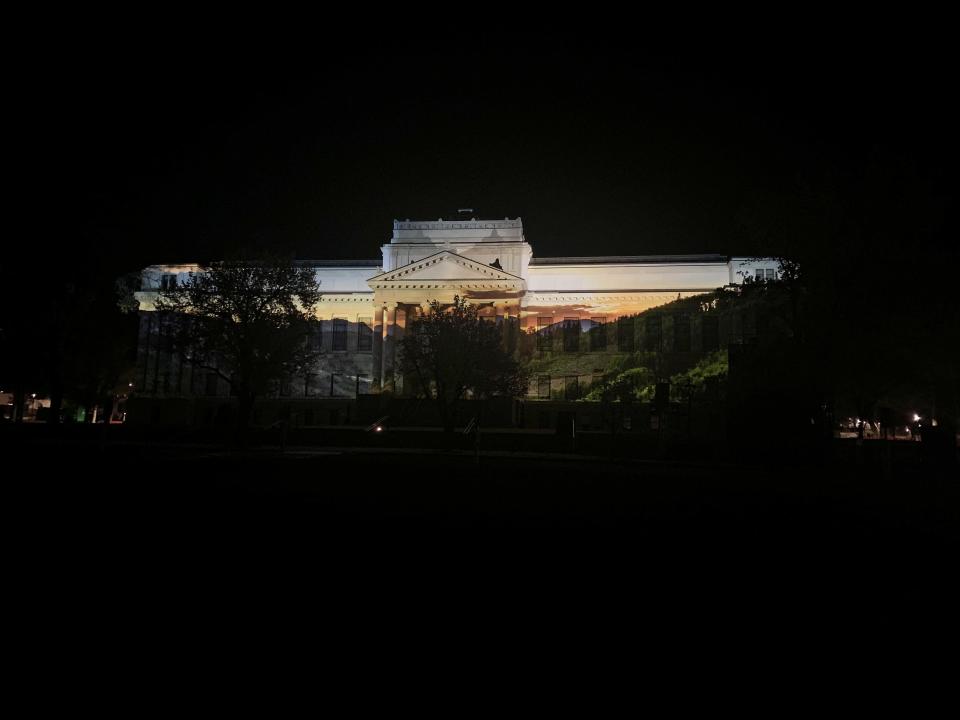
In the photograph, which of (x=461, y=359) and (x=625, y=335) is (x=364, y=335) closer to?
(x=625, y=335)

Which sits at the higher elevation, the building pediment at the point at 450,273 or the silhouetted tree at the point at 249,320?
the building pediment at the point at 450,273

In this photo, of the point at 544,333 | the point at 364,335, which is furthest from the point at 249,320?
the point at 544,333

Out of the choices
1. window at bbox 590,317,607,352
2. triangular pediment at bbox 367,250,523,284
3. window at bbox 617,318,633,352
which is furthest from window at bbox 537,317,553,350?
triangular pediment at bbox 367,250,523,284

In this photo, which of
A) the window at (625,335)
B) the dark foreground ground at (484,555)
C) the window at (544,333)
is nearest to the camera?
the dark foreground ground at (484,555)

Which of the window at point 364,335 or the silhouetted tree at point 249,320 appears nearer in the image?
the silhouetted tree at point 249,320

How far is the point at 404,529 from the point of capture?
620 centimetres

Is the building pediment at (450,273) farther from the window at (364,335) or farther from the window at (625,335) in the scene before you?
the window at (625,335)

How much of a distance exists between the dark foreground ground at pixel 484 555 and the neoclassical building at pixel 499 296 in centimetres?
4124

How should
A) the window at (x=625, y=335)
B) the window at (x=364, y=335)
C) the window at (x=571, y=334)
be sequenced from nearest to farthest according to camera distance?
the window at (x=625, y=335) → the window at (x=571, y=334) → the window at (x=364, y=335)

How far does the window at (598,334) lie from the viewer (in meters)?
53.8

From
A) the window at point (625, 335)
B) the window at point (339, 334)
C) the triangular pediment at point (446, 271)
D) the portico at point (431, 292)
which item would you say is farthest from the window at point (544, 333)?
the window at point (339, 334)

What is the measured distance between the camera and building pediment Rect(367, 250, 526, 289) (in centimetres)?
4962

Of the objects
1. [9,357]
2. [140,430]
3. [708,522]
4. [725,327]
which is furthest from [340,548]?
[725,327]

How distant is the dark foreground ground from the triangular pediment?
40.4 meters
